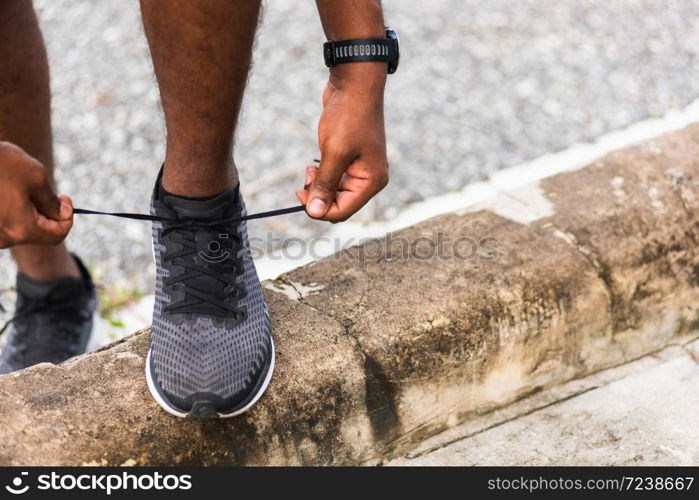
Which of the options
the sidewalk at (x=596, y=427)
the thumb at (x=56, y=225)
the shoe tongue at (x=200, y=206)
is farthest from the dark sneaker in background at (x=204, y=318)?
the sidewalk at (x=596, y=427)

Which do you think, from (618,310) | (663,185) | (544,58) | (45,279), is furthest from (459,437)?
(544,58)

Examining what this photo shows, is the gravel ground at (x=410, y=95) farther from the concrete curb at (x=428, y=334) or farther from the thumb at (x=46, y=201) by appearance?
the thumb at (x=46, y=201)

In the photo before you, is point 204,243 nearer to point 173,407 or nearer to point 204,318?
point 204,318

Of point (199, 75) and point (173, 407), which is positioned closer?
point (199, 75)

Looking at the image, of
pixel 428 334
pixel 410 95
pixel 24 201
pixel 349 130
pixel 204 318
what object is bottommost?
pixel 410 95

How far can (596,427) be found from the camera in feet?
5.67

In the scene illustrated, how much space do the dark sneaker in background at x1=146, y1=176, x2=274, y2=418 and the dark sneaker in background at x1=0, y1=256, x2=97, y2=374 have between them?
2.11ft

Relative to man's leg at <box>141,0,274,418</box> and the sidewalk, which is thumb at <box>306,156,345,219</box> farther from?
the sidewalk

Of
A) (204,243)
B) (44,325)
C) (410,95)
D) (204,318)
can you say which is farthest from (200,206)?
(410,95)

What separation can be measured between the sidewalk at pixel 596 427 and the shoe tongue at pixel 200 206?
24.5 inches

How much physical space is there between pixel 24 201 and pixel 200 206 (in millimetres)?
289

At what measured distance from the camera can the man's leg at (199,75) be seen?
1312mm

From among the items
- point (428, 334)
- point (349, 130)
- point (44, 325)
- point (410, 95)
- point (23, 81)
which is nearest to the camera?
point (349, 130)

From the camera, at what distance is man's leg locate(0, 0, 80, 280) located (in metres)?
1.84
